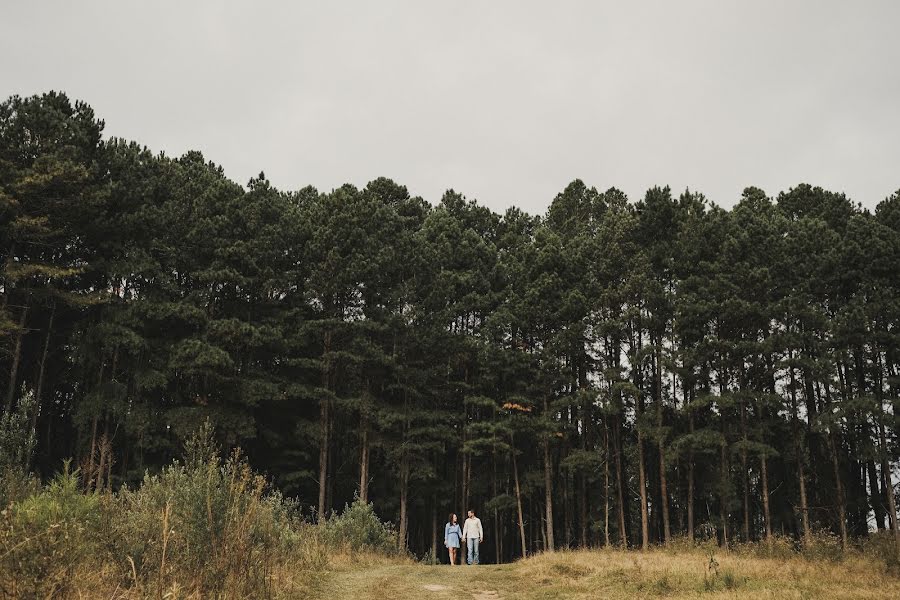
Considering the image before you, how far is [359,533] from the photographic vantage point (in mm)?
17922

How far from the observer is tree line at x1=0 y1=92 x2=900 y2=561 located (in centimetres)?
2556

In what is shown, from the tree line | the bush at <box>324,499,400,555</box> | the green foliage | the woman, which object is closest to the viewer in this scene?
the green foliage

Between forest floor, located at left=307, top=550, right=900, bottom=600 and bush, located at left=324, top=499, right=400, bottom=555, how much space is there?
3084mm

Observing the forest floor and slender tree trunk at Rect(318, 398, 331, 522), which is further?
slender tree trunk at Rect(318, 398, 331, 522)

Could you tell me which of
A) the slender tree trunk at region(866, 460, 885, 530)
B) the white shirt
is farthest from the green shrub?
the slender tree trunk at region(866, 460, 885, 530)

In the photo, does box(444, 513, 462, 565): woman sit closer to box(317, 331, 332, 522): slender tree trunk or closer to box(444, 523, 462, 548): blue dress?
box(444, 523, 462, 548): blue dress

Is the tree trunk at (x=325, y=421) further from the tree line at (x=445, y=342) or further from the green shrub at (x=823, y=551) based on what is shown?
the green shrub at (x=823, y=551)

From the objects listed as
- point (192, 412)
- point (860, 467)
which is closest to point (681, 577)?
point (192, 412)

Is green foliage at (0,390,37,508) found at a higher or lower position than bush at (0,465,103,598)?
higher

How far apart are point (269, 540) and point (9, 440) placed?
24.4 ft

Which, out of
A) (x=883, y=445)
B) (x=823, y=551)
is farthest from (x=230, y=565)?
(x=883, y=445)

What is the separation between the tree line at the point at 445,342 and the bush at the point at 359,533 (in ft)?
24.5

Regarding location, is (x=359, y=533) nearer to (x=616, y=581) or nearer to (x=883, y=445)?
(x=616, y=581)

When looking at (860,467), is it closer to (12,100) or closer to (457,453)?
(457,453)
